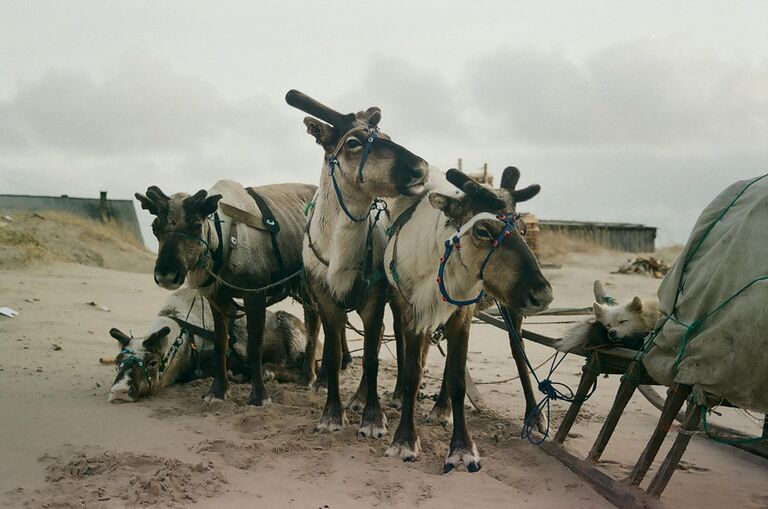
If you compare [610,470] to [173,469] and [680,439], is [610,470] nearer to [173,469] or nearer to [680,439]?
[680,439]

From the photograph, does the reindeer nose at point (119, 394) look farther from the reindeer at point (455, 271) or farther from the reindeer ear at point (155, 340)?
the reindeer at point (455, 271)

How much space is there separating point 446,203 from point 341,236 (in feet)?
3.66

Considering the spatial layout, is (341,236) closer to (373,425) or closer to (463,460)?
(373,425)

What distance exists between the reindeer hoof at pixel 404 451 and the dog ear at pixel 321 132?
2.26 meters

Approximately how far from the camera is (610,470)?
5.00m

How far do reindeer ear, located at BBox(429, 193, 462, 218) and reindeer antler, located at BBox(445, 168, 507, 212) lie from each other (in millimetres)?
100

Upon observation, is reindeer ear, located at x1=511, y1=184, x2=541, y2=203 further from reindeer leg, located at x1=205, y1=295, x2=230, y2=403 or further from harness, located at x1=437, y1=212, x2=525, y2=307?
reindeer leg, located at x1=205, y1=295, x2=230, y2=403

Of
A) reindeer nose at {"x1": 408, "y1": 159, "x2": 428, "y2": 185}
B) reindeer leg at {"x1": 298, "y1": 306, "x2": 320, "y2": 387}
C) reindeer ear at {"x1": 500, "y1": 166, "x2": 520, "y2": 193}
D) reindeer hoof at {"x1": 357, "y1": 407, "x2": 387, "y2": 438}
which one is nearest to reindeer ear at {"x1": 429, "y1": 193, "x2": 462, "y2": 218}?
reindeer nose at {"x1": 408, "y1": 159, "x2": 428, "y2": 185}

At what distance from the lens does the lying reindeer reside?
6441 mm

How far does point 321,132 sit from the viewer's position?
5320mm

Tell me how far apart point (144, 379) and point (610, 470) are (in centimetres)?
409

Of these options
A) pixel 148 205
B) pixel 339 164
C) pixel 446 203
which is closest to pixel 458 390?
pixel 446 203

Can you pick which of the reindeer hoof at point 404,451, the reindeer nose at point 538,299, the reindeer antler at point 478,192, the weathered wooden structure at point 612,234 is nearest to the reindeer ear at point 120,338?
the reindeer hoof at point 404,451

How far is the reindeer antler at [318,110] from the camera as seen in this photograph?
531cm
